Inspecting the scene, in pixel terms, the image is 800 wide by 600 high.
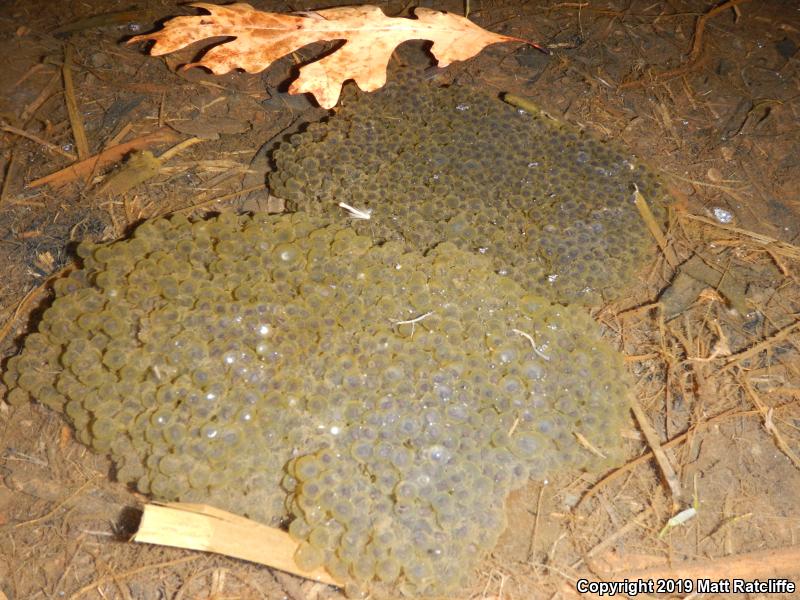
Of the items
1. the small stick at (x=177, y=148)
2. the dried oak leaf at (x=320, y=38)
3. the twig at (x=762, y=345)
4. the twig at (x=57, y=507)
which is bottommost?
the twig at (x=57, y=507)

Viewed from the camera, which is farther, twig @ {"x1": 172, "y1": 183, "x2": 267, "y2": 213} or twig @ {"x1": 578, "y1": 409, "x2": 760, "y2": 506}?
twig @ {"x1": 172, "y1": 183, "x2": 267, "y2": 213}

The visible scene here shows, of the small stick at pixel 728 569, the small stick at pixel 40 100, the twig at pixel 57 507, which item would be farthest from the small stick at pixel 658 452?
the small stick at pixel 40 100

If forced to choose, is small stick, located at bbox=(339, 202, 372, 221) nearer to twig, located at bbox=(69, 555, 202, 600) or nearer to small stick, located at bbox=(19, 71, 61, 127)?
twig, located at bbox=(69, 555, 202, 600)

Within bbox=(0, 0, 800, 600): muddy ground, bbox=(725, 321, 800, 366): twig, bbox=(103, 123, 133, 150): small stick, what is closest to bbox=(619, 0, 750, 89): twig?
bbox=(0, 0, 800, 600): muddy ground

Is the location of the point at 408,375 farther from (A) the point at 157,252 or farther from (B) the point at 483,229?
(A) the point at 157,252

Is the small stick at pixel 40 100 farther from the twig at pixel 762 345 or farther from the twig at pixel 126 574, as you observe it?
the twig at pixel 762 345

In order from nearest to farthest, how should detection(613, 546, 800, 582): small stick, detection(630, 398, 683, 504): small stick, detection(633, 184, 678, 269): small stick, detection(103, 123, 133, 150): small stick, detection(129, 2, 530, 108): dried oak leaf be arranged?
detection(613, 546, 800, 582): small stick → detection(630, 398, 683, 504): small stick → detection(633, 184, 678, 269): small stick → detection(129, 2, 530, 108): dried oak leaf → detection(103, 123, 133, 150): small stick
